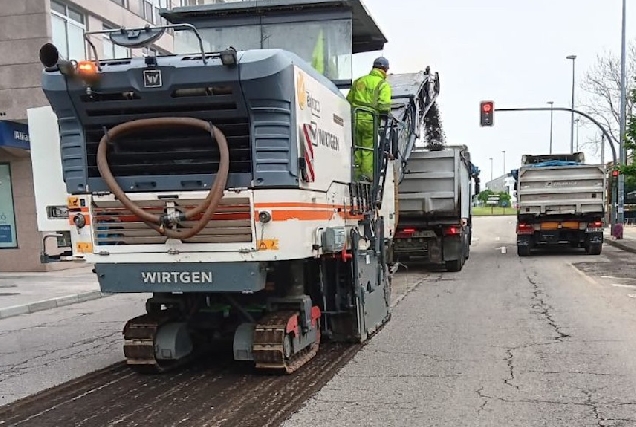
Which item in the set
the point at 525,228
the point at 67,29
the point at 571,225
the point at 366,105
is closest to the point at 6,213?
the point at 67,29

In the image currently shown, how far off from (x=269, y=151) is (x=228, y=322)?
2.21 m

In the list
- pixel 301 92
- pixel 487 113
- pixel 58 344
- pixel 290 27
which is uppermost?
pixel 487 113

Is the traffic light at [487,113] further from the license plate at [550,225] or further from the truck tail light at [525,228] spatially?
the license plate at [550,225]

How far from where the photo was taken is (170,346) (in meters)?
6.43

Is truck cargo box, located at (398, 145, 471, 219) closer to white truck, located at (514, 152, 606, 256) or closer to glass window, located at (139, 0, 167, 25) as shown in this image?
white truck, located at (514, 152, 606, 256)

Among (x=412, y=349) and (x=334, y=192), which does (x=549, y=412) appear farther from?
(x=334, y=192)

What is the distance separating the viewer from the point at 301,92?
586cm

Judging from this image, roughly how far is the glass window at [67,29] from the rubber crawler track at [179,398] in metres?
13.1

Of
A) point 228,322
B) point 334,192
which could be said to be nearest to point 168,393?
point 228,322

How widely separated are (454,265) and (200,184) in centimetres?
1096

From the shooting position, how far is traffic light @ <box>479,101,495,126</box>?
2730 cm

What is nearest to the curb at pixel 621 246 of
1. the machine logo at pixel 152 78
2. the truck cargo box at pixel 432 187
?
the truck cargo box at pixel 432 187

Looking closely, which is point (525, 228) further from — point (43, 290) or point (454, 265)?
point (43, 290)

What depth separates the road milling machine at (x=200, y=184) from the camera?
5578mm
